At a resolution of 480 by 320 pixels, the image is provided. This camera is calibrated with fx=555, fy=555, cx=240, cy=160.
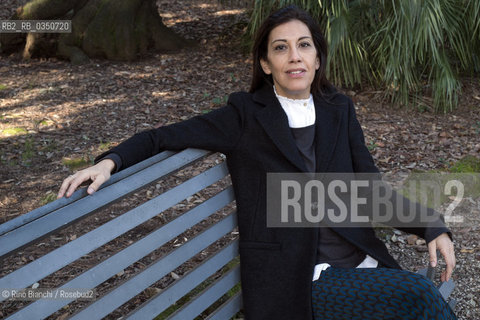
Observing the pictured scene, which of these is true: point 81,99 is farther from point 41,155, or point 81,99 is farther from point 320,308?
point 320,308

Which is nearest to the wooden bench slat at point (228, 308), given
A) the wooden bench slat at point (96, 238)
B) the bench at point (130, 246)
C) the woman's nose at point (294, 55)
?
the bench at point (130, 246)

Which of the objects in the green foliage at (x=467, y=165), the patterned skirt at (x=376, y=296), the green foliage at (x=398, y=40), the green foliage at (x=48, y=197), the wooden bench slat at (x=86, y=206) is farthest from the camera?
the green foliage at (x=398, y=40)

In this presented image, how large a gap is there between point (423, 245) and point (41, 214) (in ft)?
9.19

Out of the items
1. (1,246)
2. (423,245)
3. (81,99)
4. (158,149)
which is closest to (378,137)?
(423,245)

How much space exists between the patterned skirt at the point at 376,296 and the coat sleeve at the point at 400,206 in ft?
0.75

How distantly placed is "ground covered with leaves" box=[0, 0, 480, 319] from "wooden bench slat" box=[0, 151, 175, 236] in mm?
1935

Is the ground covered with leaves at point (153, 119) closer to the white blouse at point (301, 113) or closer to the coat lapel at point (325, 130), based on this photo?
the white blouse at point (301, 113)

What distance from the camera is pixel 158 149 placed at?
2176 mm

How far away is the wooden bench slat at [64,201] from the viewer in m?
1.56

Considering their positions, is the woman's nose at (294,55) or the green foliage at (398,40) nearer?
the woman's nose at (294,55)

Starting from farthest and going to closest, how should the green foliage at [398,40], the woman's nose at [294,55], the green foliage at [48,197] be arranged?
the green foliage at [398,40] < the green foliage at [48,197] < the woman's nose at [294,55]

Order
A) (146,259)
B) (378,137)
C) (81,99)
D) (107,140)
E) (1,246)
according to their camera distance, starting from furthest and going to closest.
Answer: (81,99)
(378,137)
(107,140)
(146,259)
(1,246)

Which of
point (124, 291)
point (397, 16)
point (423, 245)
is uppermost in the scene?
point (397, 16)

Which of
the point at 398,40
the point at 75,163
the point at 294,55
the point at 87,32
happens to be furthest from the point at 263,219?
the point at 87,32
